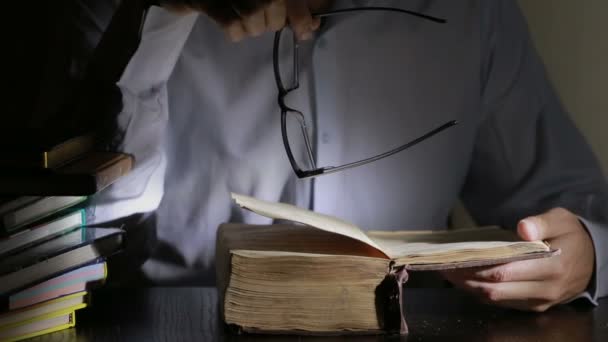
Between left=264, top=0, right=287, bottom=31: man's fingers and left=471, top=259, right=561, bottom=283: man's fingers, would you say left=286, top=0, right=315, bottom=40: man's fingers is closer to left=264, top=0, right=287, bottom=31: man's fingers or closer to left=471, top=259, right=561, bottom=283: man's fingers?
left=264, top=0, right=287, bottom=31: man's fingers

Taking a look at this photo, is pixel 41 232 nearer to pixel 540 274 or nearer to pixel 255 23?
pixel 255 23

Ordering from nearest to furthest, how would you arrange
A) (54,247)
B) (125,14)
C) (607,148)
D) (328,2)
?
→ (54,247) < (125,14) < (328,2) < (607,148)

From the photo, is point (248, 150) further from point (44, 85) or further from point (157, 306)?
point (157, 306)

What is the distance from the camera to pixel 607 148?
5.01 feet

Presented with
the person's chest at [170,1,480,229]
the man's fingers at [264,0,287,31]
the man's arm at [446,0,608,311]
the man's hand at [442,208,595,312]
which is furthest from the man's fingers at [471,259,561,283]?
the person's chest at [170,1,480,229]

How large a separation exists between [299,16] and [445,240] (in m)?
0.31

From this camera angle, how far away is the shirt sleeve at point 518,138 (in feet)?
3.87

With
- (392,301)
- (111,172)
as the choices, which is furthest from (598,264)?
(111,172)

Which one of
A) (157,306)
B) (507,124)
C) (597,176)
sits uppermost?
(507,124)

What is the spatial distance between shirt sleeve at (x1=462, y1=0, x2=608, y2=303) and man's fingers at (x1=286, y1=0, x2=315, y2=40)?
55 centimetres

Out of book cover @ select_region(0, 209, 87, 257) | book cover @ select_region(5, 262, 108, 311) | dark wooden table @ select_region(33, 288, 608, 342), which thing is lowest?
dark wooden table @ select_region(33, 288, 608, 342)

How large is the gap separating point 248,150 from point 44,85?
1.12 feet

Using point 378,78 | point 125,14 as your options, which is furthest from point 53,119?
point 378,78

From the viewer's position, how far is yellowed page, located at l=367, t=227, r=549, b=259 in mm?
719
